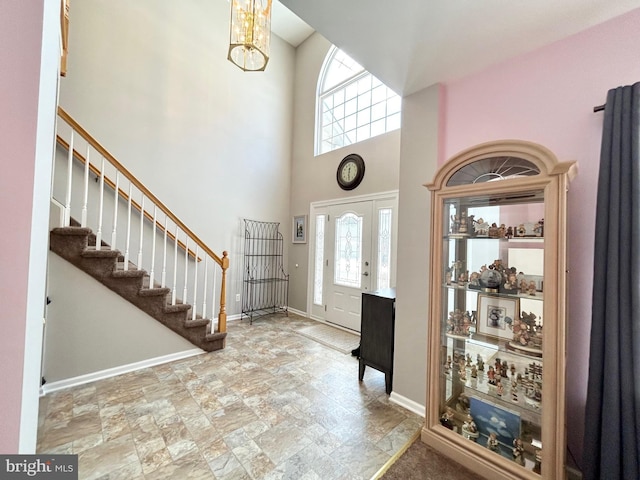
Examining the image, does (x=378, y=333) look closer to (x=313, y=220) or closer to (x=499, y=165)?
(x=499, y=165)

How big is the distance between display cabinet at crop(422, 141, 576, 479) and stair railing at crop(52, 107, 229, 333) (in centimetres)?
259

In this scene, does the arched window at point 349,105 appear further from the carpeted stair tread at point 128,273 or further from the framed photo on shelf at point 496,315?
the carpeted stair tread at point 128,273

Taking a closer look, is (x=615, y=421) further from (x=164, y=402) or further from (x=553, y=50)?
(x=164, y=402)

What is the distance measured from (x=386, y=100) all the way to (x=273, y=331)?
4066 millimetres

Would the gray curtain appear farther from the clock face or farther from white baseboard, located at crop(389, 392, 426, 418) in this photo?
the clock face

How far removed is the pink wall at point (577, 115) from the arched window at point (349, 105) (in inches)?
88.7

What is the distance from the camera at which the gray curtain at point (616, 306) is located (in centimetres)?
126

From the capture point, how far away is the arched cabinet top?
4.48 ft

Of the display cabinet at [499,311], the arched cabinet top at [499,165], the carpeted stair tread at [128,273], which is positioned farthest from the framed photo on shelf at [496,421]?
the carpeted stair tread at [128,273]

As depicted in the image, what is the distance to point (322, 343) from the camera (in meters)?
3.61

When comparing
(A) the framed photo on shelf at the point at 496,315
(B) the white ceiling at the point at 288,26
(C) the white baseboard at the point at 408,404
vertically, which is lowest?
(C) the white baseboard at the point at 408,404

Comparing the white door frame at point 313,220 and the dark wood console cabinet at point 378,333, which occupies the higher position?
the white door frame at point 313,220

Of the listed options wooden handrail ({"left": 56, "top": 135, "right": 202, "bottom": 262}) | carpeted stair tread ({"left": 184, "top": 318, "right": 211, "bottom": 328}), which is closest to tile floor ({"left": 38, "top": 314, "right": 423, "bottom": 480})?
carpeted stair tread ({"left": 184, "top": 318, "right": 211, "bottom": 328})

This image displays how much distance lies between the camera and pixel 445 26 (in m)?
1.51
